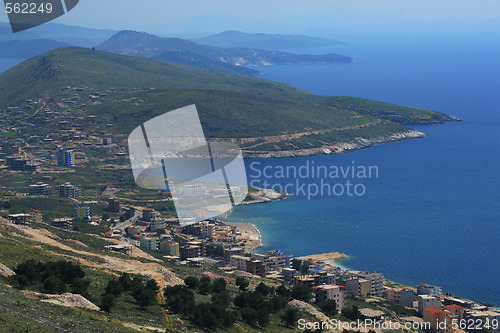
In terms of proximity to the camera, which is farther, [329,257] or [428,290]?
[329,257]

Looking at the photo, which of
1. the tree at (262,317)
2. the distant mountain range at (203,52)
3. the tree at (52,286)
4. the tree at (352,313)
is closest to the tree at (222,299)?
the tree at (262,317)

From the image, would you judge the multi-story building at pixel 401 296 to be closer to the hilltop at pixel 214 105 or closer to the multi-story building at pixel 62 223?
the multi-story building at pixel 62 223

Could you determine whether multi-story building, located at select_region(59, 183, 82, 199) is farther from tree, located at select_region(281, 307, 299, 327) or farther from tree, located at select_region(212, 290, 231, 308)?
tree, located at select_region(281, 307, 299, 327)

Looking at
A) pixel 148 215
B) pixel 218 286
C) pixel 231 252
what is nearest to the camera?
pixel 218 286

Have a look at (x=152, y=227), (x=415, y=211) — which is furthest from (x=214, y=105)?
(x=152, y=227)

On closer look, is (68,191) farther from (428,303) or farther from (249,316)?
(249,316)

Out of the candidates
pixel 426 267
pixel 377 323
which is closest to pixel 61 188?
pixel 426 267

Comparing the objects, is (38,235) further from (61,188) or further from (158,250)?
(61,188)

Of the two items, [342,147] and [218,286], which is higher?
[218,286]
